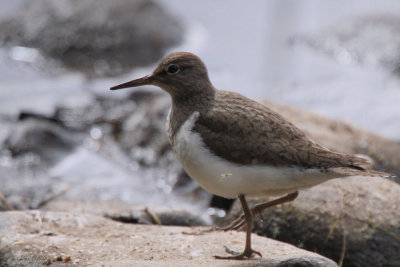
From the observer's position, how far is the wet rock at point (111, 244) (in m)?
4.30

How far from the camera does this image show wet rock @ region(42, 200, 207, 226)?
5.78 m

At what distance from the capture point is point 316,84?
11.0 metres

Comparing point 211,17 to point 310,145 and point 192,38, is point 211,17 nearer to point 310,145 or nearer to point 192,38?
point 192,38

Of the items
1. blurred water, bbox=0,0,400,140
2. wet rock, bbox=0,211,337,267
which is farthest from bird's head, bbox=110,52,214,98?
blurred water, bbox=0,0,400,140

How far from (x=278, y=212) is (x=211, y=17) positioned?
964 centimetres

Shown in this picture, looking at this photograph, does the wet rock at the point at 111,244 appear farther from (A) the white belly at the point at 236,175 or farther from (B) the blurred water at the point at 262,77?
(B) the blurred water at the point at 262,77

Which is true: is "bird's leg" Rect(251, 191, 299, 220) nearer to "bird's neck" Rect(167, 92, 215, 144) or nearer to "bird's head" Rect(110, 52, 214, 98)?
"bird's neck" Rect(167, 92, 215, 144)

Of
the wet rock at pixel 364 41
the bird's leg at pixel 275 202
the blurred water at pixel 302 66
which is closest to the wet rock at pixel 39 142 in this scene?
the blurred water at pixel 302 66

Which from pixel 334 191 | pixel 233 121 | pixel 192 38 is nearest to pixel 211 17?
pixel 192 38

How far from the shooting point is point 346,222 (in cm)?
525

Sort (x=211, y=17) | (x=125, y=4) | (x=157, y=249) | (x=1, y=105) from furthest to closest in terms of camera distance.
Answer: (x=211, y=17)
(x=125, y=4)
(x=1, y=105)
(x=157, y=249)

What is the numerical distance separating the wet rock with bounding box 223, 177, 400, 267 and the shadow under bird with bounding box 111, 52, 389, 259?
34.2 inches

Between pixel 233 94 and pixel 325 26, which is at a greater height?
pixel 325 26

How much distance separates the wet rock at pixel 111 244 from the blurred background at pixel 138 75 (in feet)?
6.22
